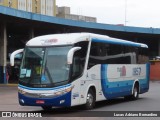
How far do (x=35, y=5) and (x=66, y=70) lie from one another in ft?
275

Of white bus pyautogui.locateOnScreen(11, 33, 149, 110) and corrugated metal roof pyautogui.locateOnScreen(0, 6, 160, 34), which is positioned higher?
corrugated metal roof pyautogui.locateOnScreen(0, 6, 160, 34)

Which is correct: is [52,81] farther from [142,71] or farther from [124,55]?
[142,71]

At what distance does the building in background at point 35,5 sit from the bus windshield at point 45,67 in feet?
236

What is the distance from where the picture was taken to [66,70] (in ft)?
53.9

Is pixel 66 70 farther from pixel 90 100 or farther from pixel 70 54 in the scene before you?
pixel 90 100

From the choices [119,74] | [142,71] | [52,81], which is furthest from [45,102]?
[142,71]

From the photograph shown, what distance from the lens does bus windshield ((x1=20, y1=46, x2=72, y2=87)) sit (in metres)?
16.4

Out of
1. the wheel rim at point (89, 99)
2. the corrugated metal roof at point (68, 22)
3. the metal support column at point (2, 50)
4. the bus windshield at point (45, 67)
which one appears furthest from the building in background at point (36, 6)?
the bus windshield at point (45, 67)

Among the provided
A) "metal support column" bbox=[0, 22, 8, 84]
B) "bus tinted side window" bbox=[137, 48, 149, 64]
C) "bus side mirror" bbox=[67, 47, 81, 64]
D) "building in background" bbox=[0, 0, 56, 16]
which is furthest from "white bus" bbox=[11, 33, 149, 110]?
"building in background" bbox=[0, 0, 56, 16]

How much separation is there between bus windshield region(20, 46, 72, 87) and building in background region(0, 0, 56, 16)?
2826 inches

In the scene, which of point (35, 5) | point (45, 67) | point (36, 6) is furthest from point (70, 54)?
point (36, 6)

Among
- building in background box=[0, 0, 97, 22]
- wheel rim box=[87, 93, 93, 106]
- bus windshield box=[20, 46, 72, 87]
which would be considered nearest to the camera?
bus windshield box=[20, 46, 72, 87]

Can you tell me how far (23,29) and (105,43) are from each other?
3253 cm

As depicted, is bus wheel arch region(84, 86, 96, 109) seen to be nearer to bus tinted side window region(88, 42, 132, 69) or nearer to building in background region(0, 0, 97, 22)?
bus tinted side window region(88, 42, 132, 69)
